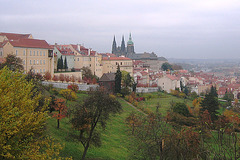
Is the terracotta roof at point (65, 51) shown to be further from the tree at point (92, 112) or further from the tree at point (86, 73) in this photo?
the tree at point (92, 112)

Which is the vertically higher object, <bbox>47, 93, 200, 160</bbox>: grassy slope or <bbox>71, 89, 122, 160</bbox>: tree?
<bbox>71, 89, 122, 160</bbox>: tree

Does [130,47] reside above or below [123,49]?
above

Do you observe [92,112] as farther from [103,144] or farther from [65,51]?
[65,51]

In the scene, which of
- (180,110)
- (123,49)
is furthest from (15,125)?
(123,49)


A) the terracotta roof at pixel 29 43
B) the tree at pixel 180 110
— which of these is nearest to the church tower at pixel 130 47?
the terracotta roof at pixel 29 43

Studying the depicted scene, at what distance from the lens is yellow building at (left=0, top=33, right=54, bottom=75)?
37.9 metres

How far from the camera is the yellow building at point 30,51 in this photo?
3791 cm

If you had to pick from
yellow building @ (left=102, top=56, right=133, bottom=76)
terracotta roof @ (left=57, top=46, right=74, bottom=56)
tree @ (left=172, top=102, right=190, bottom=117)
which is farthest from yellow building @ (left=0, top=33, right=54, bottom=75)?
yellow building @ (left=102, top=56, right=133, bottom=76)

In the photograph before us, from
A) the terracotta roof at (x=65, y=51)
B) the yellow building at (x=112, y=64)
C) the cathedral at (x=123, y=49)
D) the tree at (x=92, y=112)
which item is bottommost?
the tree at (x=92, y=112)

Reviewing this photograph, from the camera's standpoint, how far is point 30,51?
134ft

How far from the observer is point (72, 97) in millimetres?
30016

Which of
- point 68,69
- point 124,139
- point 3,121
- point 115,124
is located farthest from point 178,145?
point 68,69

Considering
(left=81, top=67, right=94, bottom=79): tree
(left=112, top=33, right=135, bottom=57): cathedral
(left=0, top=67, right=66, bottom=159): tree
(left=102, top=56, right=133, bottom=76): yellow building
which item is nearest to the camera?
(left=0, top=67, right=66, bottom=159): tree

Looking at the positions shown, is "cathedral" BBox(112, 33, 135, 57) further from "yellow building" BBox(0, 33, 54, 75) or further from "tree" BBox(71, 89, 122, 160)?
"tree" BBox(71, 89, 122, 160)
